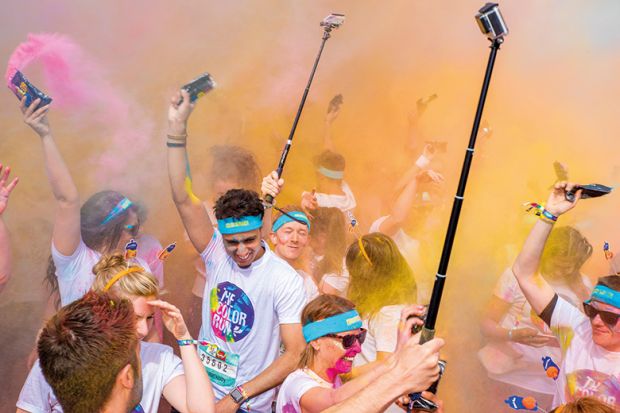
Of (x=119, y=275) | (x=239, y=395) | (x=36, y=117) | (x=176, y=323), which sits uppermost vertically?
(x=36, y=117)

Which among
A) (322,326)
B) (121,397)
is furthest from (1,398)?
(121,397)

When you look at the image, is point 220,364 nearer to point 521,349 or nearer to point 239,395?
point 239,395

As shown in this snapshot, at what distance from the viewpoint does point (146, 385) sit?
2785 millimetres

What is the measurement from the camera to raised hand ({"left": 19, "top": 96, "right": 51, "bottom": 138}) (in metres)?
4.35

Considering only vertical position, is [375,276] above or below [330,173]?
below

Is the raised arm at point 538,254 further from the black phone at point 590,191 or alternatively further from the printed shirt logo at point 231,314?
the printed shirt logo at point 231,314

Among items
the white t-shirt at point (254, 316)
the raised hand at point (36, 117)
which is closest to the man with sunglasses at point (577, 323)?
the white t-shirt at point (254, 316)

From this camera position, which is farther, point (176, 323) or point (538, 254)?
point (538, 254)

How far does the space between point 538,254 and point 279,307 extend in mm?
1464

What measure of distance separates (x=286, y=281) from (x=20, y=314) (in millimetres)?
2736

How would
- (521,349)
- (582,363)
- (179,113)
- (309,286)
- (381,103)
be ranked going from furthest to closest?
(381,103), (521,349), (309,286), (179,113), (582,363)

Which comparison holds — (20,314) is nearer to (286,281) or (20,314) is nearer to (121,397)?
(286,281)

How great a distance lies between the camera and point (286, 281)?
12.2ft

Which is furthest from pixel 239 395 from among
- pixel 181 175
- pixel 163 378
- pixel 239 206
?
pixel 181 175
